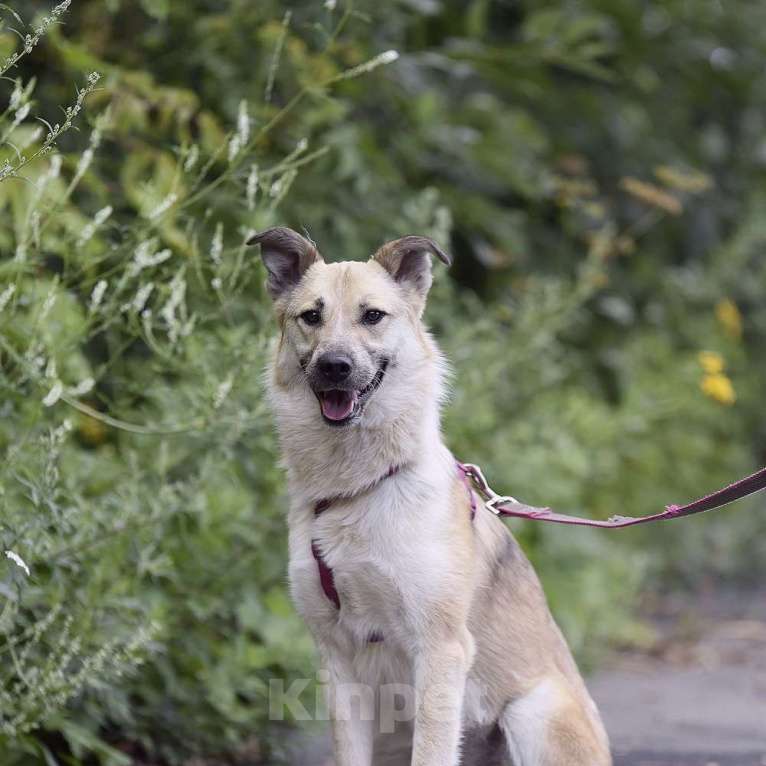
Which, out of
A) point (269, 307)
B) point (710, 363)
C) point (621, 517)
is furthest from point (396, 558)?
point (710, 363)

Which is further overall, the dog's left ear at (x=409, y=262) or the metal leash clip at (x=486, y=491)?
the metal leash clip at (x=486, y=491)

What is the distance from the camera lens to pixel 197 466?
5285 millimetres

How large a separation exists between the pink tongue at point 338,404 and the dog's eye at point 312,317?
0.88 feet

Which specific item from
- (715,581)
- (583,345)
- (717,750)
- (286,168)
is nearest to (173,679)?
(286,168)

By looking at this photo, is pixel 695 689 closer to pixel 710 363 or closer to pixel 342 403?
pixel 710 363

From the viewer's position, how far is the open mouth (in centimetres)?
412

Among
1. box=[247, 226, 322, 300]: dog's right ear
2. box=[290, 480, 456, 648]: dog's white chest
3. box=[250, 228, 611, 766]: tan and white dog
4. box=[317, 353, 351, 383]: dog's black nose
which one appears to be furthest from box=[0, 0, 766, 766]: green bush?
box=[290, 480, 456, 648]: dog's white chest

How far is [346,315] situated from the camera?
4.27 metres

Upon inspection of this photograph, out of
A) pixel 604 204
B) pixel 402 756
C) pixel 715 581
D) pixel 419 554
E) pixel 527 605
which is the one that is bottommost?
pixel 715 581

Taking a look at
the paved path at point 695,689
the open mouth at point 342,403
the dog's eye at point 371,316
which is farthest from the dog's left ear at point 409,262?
the paved path at point 695,689

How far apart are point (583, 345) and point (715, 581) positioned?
2482 millimetres

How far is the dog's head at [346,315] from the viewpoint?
4.12 metres

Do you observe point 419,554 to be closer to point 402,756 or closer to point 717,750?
point 402,756

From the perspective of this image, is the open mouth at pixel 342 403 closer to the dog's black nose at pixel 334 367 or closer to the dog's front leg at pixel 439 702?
the dog's black nose at pixel 334 367
